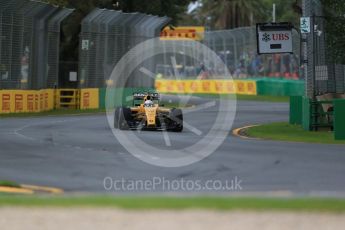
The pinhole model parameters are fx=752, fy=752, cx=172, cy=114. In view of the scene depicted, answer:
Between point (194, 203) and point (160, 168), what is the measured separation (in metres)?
5.93

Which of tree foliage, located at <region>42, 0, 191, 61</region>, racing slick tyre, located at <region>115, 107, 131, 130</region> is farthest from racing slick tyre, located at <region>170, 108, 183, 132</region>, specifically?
tree foliage, located at <region>42, 0, 191, 61</region>

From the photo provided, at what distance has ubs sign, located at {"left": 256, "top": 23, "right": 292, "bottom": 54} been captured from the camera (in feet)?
81.4

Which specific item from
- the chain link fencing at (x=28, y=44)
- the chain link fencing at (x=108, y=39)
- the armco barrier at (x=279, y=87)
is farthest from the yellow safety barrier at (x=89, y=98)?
the armco barrier at (x=279, y=87)

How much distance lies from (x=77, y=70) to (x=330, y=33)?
65.9ft

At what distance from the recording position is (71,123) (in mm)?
28156

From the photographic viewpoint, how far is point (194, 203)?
8867 mm

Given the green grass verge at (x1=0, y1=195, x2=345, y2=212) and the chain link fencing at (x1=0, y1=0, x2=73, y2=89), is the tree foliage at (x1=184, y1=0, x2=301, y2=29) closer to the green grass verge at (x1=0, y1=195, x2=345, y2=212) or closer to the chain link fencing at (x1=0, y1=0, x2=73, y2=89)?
the chain link fencing at (x1=0, y1=0, x2=73, y2=89)

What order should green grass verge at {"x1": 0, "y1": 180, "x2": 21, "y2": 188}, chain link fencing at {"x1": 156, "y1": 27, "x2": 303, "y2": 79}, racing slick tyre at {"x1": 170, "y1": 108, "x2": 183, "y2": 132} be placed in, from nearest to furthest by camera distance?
green grass verge at {"x1": 0, "y1": 180, "x2": 21, "y2": 188} < racing slick tyre at {"x1": 170, "y1": 108, "x2": 183, "y2": 132} < chain link fencing at {"x1": 156, "y1": 27, "x2": 303, "y2": 79}

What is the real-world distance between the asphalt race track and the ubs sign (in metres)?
3.67

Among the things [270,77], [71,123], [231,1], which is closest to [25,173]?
[71,123]

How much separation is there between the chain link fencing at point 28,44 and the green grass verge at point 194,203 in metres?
25.3

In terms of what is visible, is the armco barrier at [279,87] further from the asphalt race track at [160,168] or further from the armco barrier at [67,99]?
the asphalt race track at [160,168]

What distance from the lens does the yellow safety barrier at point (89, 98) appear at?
3950cm

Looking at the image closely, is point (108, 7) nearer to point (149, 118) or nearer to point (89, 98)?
point (89, 98)
